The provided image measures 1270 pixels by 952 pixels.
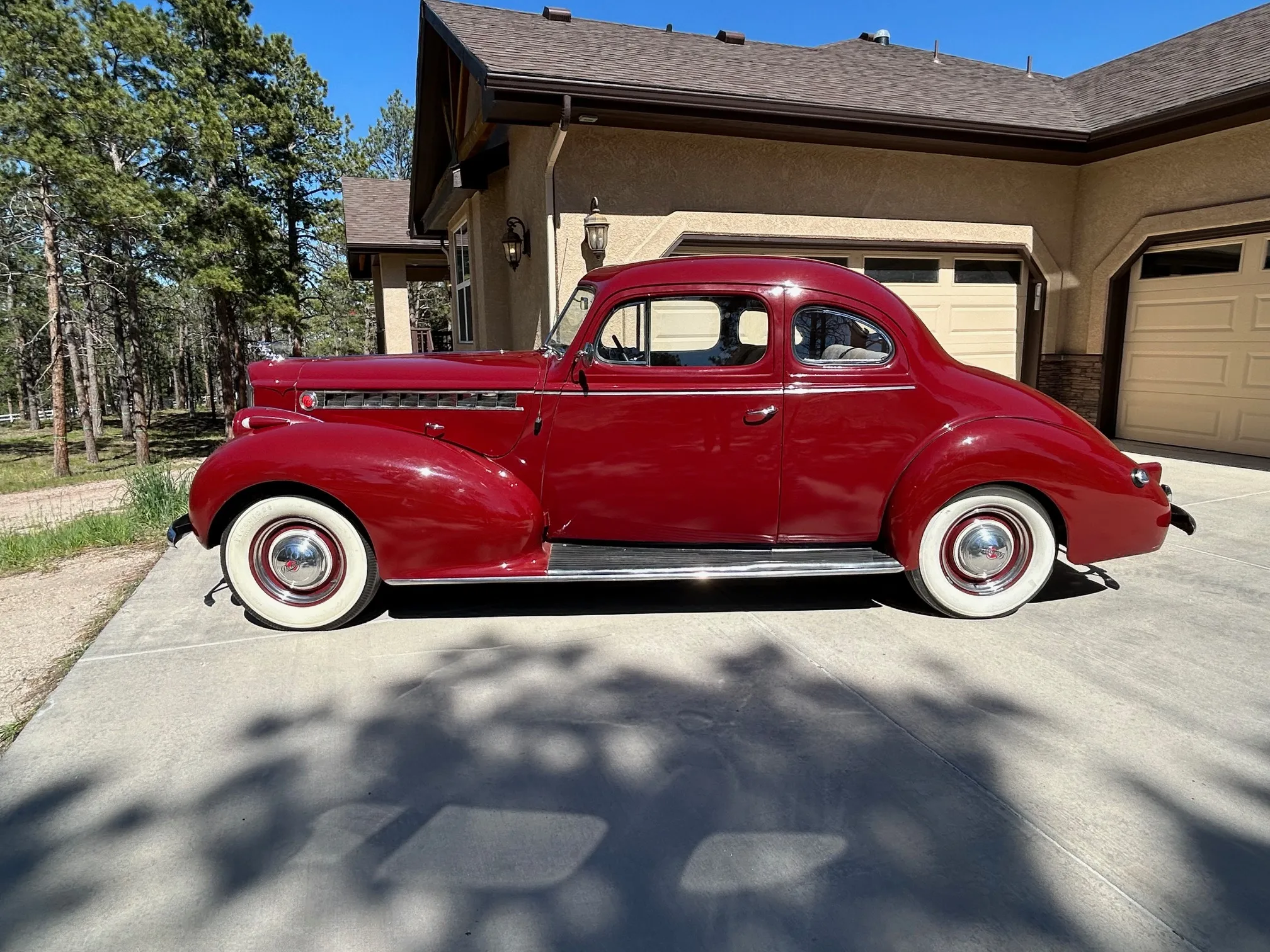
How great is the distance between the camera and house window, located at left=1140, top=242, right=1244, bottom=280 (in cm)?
829

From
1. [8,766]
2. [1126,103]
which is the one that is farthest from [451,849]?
[1126,103]

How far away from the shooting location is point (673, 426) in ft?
12.7

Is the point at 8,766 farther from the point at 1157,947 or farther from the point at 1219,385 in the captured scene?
the point at 1219,385

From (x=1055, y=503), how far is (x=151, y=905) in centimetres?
412

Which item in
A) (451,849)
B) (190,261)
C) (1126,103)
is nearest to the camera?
(451,849)

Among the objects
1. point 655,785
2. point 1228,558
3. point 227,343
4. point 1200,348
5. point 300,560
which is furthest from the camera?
point 227,343

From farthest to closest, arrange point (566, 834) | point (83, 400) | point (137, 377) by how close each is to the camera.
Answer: point (83, 400) < point (137, 377) < point (566, 834)

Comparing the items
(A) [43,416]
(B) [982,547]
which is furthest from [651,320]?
(A) [43,416]

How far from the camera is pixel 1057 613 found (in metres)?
4.04

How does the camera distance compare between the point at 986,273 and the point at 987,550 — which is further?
the point at 986,273

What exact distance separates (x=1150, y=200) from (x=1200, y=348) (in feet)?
6.01

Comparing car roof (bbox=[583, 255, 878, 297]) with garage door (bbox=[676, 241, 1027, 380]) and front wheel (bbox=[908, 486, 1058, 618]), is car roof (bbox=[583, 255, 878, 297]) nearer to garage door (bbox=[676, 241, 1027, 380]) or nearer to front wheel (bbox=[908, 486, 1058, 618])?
front wheel (bbox=[908, 486, 1058, 618])

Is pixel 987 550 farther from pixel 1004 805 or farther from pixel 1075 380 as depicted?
pixel 1075 380

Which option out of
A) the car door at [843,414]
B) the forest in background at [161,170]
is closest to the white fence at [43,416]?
the forest in background at [161,170]
